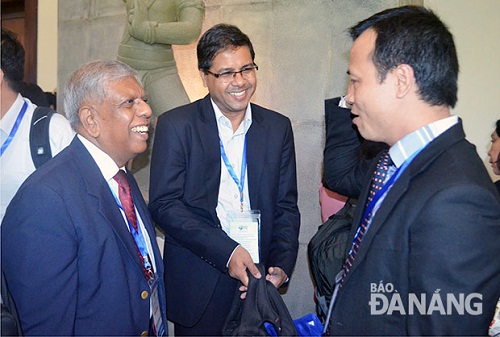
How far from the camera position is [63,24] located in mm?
5281

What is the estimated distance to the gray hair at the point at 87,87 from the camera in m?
1.75

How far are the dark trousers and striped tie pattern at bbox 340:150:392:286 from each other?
2.90 ft

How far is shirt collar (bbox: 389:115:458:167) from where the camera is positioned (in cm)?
127

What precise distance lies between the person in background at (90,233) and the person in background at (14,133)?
0.39 metres

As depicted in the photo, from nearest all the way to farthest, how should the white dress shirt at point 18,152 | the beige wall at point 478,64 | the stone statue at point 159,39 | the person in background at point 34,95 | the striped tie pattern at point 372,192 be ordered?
the striped tie pattern at point 372,192, the white dress shirt at point 18,152, the beige wall at point 478,64, the stone statue at point 159,39, the person in background at point 34,95

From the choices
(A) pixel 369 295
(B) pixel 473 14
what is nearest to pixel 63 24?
(B) pixel 473 14

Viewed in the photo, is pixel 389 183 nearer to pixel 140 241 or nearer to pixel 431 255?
pixel 431 255

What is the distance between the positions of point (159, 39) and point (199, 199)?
203 centimetres

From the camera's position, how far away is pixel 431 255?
1116 mm

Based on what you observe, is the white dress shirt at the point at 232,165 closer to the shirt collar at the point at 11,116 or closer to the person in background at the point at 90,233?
the person in background at the point at 90,233

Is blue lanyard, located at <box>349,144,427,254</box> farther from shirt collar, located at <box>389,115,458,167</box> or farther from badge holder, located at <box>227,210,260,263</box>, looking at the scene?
badge holder, located at <box>227,210,260,263</box>

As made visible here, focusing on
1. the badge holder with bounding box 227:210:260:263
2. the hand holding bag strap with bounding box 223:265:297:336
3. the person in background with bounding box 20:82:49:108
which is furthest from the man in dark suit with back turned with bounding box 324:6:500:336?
the person in background with bounding box 20:82:49:108

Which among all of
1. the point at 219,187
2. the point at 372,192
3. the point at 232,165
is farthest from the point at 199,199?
the point at 372,192

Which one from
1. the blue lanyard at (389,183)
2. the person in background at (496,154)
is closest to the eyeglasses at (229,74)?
the blue lanyard at (389,183)
